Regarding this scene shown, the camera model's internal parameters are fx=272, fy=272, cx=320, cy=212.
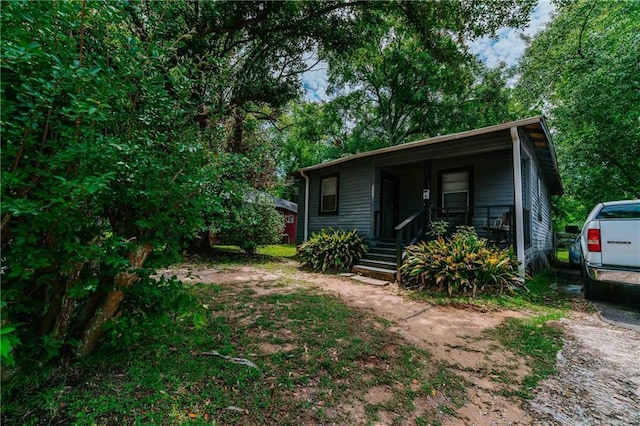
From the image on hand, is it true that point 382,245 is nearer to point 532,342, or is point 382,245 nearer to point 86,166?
point 532,342

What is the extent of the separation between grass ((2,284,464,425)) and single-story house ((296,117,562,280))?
155 inches

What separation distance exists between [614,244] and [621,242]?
0.25 feet

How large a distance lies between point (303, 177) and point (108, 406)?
9874mm

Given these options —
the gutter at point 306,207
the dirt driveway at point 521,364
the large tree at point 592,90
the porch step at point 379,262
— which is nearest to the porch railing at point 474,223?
the porch step at point 379,262

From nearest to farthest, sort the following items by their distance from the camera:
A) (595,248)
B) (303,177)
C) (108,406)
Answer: (108,406)
(595,248)
(303,177)

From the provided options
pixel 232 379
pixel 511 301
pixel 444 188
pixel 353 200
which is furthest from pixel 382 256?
pixel 232 379

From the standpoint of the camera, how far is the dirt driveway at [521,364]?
1.87 m

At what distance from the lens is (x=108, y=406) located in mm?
1617

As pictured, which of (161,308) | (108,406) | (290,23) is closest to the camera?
(108,406)

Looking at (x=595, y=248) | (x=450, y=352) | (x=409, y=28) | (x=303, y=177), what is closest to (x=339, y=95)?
(x=303, y=177)

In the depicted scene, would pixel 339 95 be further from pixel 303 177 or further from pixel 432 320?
pixel 432 320

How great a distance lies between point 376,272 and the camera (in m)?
6.51

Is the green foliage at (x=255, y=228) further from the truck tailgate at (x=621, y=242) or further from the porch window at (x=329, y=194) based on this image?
the truck tailgate at (x=621, y=242)

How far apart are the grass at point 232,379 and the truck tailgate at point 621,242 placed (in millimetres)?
3525
